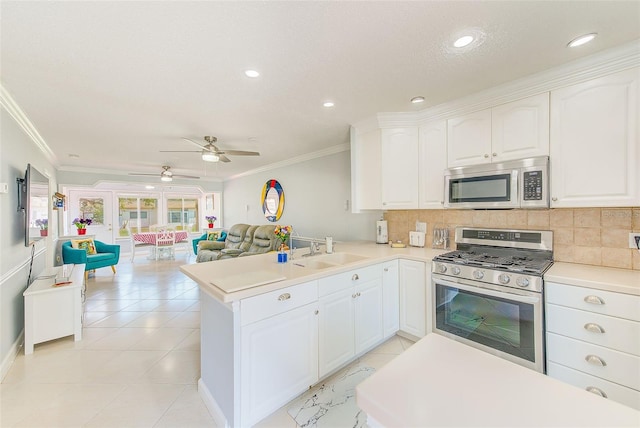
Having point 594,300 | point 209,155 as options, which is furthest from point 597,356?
point 209,155

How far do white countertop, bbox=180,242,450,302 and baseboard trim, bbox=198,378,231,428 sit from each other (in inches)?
31.1

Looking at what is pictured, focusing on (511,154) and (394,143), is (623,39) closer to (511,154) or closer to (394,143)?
(511,154)

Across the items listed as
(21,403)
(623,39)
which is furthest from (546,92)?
(21,403)

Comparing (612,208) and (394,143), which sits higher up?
(394,143)

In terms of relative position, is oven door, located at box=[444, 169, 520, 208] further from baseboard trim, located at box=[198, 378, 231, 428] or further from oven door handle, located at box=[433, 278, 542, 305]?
baseboard trim, located at box=[198, 378, 231, 428]

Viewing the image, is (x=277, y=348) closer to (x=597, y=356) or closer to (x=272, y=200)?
(x=597, y=356)

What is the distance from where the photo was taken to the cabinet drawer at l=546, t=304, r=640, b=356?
1.51 metres

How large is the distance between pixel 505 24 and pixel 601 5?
1.43 feet

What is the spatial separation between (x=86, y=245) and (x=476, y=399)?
692 cm

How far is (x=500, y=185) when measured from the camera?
2.21 metres

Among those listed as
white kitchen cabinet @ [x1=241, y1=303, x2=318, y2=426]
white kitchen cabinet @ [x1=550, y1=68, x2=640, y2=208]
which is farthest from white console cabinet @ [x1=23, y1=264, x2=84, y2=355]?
white kitchen cabinet @ [x1=550, y1=68, x2=640, y2=208]

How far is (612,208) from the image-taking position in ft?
6.45

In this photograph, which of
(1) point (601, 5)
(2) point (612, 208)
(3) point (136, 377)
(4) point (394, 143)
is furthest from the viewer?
(4) point (394, 143)

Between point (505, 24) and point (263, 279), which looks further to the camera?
point (263, 279)
